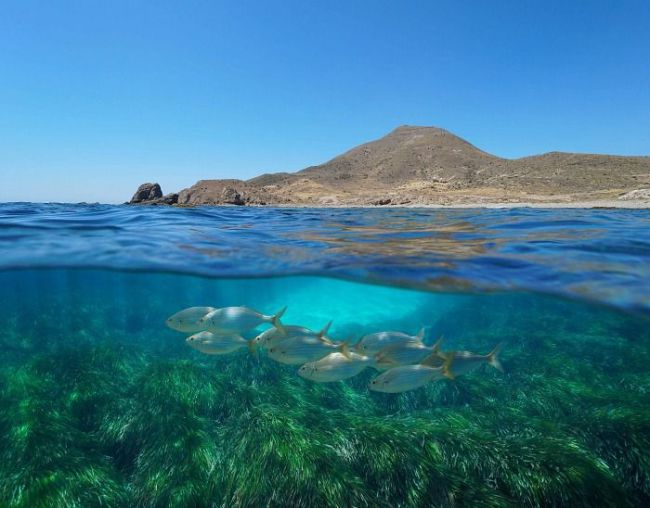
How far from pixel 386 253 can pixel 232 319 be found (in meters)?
5.03

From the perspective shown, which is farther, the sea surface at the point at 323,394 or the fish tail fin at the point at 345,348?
the fish tail fin at the point at 345,348

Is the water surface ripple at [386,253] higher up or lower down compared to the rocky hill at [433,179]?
lower down

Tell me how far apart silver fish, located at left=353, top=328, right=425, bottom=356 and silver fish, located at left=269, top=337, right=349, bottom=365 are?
34 cm

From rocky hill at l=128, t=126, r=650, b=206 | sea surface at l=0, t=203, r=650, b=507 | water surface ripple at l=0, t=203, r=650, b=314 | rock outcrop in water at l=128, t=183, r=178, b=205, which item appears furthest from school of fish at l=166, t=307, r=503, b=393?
rock outcrop in water at l=128, t=183, r=178, b=205

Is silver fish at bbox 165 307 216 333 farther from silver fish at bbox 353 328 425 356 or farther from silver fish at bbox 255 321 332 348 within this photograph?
silver fish at bbox 353 328 425 356

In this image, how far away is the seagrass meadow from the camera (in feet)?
16.7

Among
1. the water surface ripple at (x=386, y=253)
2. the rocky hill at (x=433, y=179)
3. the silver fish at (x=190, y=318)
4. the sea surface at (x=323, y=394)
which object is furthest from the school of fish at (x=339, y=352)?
the rocky hill at (x=433, y=179)

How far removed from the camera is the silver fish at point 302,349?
210 inches

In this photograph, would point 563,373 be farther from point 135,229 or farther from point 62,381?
point 135,229

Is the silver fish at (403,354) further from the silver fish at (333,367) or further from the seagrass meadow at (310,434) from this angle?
the seagrass meadow at (310,434)

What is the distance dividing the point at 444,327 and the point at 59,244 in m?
17.0

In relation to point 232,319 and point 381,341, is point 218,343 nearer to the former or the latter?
point 232,319

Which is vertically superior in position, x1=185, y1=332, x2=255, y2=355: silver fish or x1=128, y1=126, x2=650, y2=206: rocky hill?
x1=128, y1=126, x2=650, y2=206: rocky hill

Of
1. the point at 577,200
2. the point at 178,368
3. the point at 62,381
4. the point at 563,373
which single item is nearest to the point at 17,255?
the point at 62,381
